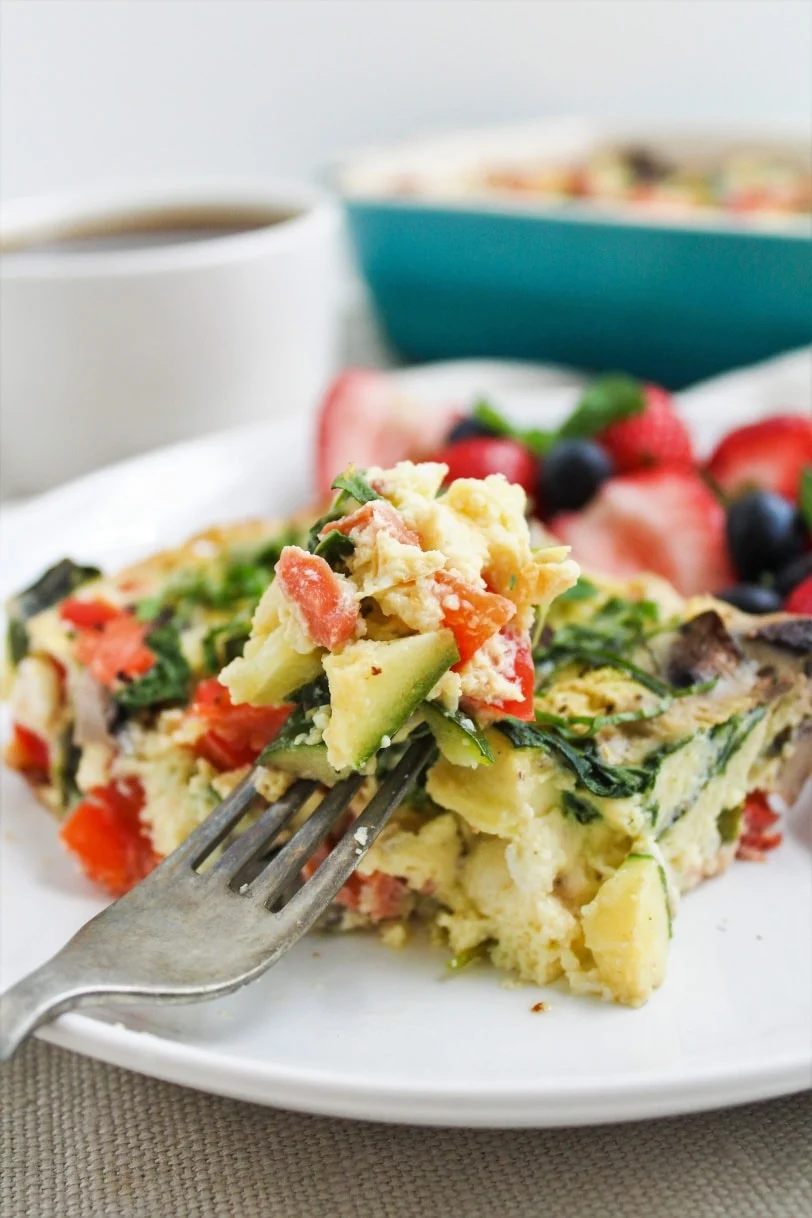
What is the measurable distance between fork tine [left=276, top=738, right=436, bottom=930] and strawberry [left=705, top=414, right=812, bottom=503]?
1503mm

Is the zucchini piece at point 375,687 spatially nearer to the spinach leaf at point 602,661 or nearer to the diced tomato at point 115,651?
the spinach leaf at point 602,661

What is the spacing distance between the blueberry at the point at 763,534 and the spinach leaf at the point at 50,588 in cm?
133

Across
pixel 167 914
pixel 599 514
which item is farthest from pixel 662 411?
pixel 167 914

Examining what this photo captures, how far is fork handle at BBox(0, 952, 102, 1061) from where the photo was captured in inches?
48.9

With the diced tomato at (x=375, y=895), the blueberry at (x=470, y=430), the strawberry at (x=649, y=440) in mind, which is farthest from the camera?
the blueberry at (x=470, y=430)

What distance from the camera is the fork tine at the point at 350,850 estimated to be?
1506 millimetres

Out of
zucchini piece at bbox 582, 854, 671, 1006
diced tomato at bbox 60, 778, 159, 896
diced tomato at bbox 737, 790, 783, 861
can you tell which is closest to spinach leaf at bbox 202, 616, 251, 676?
diced tomato at bbox 60, 778, 159, 896

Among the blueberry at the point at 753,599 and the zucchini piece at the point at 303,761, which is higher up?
the zucchini piece at the point at 303,761

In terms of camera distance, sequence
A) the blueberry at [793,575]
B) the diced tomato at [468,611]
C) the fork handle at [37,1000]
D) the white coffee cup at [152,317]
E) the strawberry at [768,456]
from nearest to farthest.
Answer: the fork handle at [37,1000] < the diced tomato at [468,611] < the blueberry at [793,575] < the strawberry at [768,456] < the white coffee cup at [152,317]

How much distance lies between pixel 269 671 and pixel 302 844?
0.72ft

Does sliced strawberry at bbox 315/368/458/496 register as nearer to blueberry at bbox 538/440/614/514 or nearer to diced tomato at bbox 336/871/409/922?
blueberry at bbox 538/440/614/514

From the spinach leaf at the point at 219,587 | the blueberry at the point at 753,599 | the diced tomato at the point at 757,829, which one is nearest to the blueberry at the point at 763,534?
the blueberry at the point at 753,599

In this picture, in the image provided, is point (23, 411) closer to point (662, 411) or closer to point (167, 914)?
point (662, 411)

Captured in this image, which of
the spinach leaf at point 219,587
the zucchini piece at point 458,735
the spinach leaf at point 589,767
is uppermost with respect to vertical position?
the zucchini piece at point 458,735
